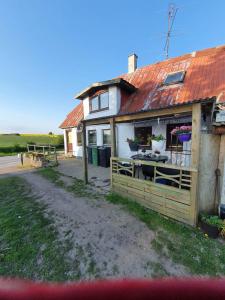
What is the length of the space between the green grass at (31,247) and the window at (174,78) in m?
8.37

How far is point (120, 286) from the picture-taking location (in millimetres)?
560

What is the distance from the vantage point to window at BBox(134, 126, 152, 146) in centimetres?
838

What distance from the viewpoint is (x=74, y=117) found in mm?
13758

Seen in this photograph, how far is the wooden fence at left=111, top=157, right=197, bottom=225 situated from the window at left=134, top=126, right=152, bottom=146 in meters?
3.70

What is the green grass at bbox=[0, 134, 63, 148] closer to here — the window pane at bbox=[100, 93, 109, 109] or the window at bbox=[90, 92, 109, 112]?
the window at bbox=[90, 92, 109, 112]

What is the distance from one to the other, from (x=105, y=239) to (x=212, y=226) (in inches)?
88.3

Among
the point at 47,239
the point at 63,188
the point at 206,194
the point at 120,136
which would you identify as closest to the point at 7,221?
the point at 47,239

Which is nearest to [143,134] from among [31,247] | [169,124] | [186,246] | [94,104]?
[169,124]

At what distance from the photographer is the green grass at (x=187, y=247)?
2486 millimetres

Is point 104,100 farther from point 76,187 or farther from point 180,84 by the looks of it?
point 76,187

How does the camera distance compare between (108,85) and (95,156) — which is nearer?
(108,85)

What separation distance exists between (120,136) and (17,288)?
9057 mm

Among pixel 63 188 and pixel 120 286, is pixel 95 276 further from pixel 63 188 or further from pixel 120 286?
pixel 63 188

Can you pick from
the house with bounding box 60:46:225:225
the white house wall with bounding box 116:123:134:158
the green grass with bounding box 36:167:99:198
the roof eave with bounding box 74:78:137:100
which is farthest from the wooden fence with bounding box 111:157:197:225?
the roof eave with bounding box 74:78:137:100
